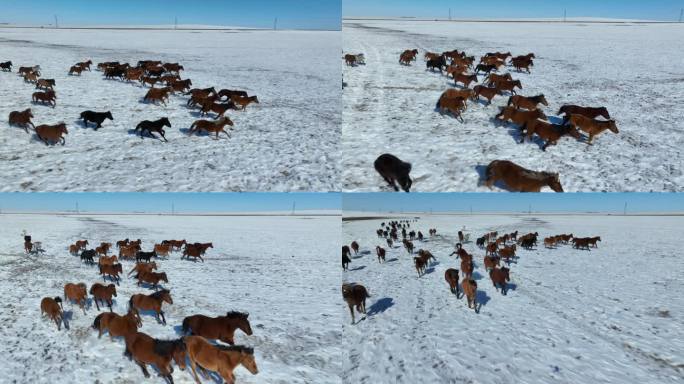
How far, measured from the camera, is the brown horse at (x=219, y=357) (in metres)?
6.11

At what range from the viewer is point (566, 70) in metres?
16.4

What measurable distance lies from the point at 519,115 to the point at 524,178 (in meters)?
3.14

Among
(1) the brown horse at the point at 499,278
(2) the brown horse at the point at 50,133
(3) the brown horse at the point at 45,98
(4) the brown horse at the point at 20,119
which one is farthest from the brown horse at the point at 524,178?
(3) the brown horse at the point at 45,98

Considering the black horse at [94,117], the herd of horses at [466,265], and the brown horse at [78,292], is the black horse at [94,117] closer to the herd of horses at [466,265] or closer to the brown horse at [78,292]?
the brown horse at [78,292]

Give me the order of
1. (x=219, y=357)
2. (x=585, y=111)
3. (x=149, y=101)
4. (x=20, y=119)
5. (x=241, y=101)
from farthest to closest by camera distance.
Result: 1. (x=149, y=101)
2. (x=241, y=101)
3. (x=20, y=119)
4. (x=585, y=111)
5. (x=219, y=357)

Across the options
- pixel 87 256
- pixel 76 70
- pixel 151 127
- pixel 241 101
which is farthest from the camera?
pixel 76 70

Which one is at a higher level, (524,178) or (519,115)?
(519,115)

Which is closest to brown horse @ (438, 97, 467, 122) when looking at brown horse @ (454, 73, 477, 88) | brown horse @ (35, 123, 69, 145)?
brown horse @ (454, 73, 477, 88)

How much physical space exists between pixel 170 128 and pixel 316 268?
787cm

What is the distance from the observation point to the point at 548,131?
26.0 ft

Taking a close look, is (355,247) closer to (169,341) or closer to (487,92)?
(487,92)

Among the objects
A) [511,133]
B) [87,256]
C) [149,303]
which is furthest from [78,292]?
[511,133]

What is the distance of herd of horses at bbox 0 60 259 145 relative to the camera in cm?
965

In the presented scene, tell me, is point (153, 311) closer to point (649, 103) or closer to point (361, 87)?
point (361, 87)
